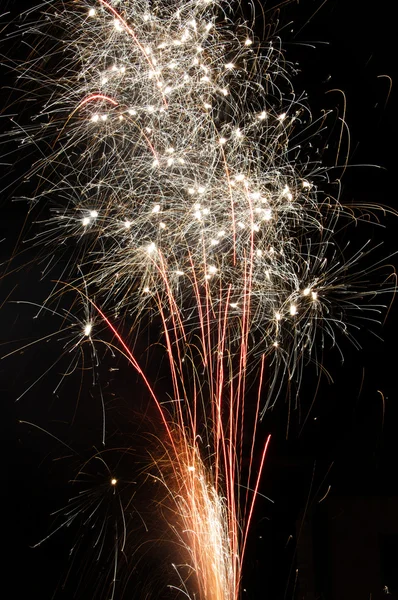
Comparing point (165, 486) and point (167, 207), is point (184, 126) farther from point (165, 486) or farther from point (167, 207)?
point (165, 486)

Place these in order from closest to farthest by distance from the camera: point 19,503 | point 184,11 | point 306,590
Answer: point 184,11, point 19,503, point 306,590

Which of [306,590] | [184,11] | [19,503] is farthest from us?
[306,590]

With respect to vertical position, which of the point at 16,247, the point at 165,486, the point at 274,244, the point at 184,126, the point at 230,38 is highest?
the point at 230,38

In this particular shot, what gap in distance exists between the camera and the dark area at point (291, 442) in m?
2.94

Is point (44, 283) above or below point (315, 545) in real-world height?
above

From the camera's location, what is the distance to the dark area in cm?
294

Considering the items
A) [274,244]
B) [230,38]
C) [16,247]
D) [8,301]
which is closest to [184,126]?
[230,38]

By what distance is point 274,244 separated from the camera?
292cm

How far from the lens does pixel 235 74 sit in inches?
113

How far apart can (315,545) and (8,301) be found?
2.72 meters

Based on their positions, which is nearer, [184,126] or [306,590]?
[184,126]

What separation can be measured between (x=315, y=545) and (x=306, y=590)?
0.30 meters

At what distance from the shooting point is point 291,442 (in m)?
3.81

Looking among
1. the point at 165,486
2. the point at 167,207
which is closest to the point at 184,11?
the point at 167,207
